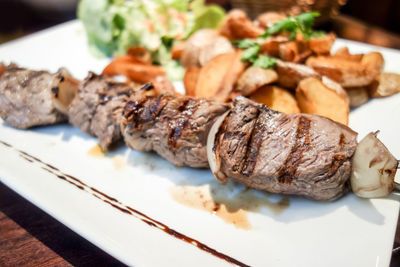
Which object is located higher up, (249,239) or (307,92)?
(307,92)

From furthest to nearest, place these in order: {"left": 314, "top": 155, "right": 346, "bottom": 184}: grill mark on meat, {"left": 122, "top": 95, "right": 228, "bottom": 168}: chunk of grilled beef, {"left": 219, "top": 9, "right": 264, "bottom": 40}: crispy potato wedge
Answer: {"left": 219, "top": 9, "right": 264, "bottom": 40}: crispy potato wedge → {"left": 122, "top": 95, "right": 228, "bottom": 168}: chunk of grilled beef → {"left": 314, "top": 155, "right": 346, "bottom": 184}: grill mark on meat

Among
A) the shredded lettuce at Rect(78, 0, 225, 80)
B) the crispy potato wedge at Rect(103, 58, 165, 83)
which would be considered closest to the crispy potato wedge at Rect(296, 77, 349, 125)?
the crispy potato wedge at Rect(103, 58, 165, 83)

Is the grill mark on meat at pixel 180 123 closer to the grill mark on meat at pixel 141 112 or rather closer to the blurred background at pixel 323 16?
the grill mark on meat at pixel 141 112

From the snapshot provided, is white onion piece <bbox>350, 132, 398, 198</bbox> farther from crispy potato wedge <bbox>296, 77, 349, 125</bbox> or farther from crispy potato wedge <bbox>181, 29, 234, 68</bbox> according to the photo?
crispy potato wedge <bbox>181, 29, 234, 68</bbox>

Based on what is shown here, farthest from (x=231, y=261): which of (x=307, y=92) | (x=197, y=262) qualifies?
(x=307, y=92)

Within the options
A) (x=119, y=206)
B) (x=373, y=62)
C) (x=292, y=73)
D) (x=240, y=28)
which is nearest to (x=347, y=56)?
(x=373, y=62)

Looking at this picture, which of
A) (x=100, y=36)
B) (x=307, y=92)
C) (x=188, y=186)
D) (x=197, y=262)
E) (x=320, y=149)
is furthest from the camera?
(x=100, y=36)

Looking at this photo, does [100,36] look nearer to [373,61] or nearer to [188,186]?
[188,186]

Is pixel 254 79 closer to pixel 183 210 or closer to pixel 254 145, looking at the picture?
pixel 254 145
